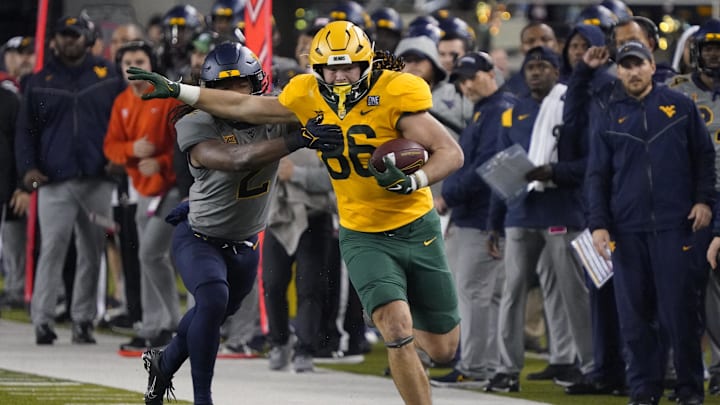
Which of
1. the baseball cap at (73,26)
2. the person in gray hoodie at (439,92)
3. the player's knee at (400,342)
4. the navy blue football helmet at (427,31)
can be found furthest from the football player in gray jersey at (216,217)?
the baseball cap at (73,26)

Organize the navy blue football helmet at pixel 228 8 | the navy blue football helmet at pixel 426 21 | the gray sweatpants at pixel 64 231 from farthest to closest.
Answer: the navy blue football helmet at pixel 228 8
the navy blue football helmet at pixel 426 21
the gray sweatpants at pixel 64 231

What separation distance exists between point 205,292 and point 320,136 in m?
1.13

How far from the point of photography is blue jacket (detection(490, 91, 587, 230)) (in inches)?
418

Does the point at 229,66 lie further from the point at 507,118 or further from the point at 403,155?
the point at 507,118

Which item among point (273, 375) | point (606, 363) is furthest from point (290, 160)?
point (606, 363)

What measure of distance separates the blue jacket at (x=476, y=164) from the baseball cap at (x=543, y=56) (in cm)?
33

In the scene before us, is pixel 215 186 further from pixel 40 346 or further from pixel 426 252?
pixel 40 346

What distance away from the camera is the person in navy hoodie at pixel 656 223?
9.56 metres

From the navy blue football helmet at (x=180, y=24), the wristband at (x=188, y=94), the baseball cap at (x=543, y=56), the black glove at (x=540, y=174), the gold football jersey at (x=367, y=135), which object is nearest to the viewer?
the gold football jersey at (x=367, y=135)

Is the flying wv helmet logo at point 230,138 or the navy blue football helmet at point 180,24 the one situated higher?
the navy blue football helmet at point 180,24

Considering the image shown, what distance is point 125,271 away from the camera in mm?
14172

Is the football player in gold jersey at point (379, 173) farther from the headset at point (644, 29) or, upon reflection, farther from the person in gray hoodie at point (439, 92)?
the person in gray hoodie at point (439, 92)

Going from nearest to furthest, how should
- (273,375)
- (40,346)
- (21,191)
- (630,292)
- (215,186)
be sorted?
(215,186) → (630,292) → (273,375) → (40,346) → (21,191)

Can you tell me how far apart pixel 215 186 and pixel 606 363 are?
2980mm
